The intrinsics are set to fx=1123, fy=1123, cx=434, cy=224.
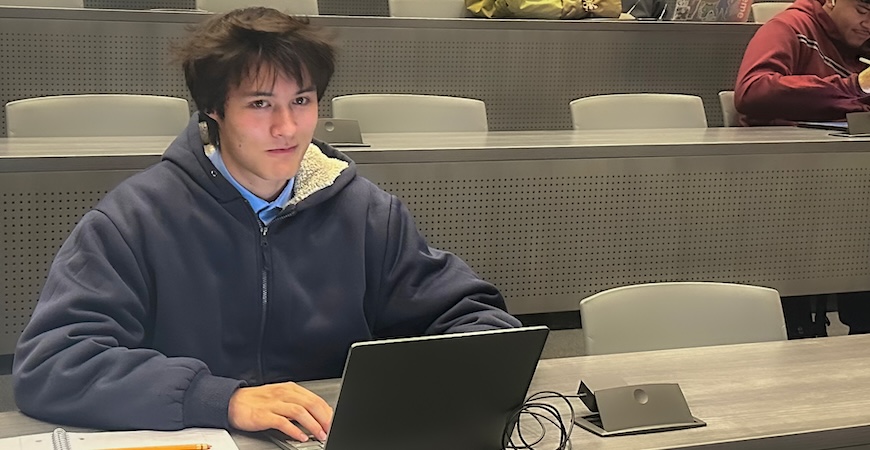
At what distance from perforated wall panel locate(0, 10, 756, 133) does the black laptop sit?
2873 mm

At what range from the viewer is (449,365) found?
4.34ft

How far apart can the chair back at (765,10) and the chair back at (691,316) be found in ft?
11.6

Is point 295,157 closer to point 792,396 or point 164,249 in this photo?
point 164,249

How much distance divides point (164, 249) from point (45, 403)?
0.30 meters

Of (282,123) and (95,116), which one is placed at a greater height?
(282,123)

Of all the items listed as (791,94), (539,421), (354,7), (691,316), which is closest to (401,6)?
(354,7)

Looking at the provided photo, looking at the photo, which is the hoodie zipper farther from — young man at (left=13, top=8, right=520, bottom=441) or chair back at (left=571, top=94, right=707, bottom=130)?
chair back at (left=571, top=94, right=707, bottom=130)

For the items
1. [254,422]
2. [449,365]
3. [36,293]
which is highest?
[449,365]

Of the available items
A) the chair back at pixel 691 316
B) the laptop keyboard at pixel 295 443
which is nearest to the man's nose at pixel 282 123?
the laptop keyboard at pixel 295 443

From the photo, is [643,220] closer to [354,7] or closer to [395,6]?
[395,6]

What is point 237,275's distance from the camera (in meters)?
1.74

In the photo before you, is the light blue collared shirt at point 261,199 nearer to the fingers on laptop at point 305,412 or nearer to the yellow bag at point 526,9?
the fingers on laptop at point 305,412

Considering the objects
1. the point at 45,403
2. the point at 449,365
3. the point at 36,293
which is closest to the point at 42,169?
the point at 36,293

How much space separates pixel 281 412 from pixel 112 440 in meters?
0.21
